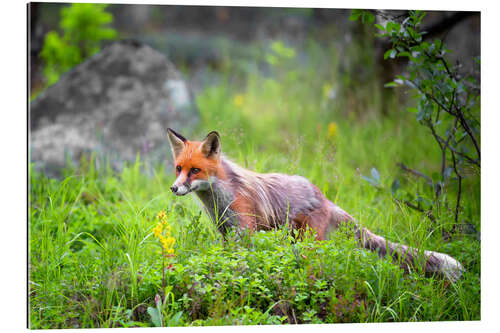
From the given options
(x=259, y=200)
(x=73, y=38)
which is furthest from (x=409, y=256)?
(x=73, y=38)

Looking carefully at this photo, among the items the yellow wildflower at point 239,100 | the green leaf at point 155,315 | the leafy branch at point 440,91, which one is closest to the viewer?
the green leaf at point 155,315

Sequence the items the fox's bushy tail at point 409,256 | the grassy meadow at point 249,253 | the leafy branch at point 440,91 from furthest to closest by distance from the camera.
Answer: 1. the leafy branch at point 440,91
2. the fox's bushy tail at point 409,256
3. the grassy meadow at point 249,253

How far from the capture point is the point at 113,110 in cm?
633

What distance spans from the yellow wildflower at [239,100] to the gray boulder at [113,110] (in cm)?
142

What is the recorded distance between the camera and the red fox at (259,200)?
4000 millimetres

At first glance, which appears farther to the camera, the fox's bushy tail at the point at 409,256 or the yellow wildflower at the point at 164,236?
the fox's bushy tail at the point at 409,256

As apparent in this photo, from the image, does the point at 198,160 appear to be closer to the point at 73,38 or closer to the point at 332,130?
the point at 332,130

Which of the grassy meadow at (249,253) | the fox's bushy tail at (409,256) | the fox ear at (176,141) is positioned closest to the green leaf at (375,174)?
the grassy meadow at (249,253)

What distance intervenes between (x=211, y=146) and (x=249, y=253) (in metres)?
0.84

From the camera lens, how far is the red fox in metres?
4.00

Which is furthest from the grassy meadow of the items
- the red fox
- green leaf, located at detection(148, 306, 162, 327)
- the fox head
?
the fox head

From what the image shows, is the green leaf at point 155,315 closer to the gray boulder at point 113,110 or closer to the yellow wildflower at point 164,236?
the yellow wildflower at point 164,236

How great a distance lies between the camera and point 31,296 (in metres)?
3.90

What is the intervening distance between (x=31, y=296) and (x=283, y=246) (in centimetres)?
187
